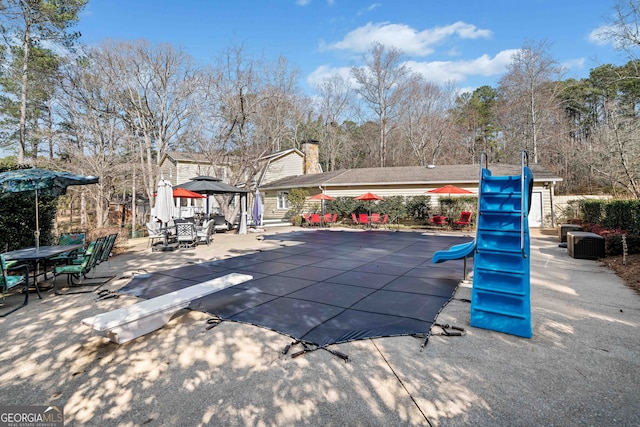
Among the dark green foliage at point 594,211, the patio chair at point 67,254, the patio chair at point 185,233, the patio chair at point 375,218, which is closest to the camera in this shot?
the patio chair at point 67,254

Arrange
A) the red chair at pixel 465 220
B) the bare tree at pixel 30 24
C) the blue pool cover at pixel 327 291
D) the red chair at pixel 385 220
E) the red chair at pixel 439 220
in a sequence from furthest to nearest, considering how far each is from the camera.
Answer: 1. the red chair at pixel 385 220
2. the red chair at pixel 439 220
3. the red chair at pixel 465 220
4. the bare tree at pixel 30 24
5. the blue pool cover at pixel 327 291

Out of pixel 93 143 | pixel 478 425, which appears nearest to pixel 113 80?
pixel 93 143

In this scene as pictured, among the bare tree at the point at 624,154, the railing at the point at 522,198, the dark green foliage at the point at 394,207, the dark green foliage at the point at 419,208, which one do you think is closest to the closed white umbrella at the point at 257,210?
the dark green foliage at the point at 394,207

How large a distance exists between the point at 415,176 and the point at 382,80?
1441 centimetres

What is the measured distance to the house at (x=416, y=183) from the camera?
1658cm

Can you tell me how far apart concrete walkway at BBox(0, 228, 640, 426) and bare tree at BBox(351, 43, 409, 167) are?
27.1 m

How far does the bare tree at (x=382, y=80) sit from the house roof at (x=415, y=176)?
8.97 meters

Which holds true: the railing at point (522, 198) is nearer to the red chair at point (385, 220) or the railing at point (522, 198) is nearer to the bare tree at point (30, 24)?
the red chair at point (385, 220)

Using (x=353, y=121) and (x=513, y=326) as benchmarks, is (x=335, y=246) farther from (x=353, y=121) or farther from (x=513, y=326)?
(x=353, y=121)

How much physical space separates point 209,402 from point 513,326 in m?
3.46

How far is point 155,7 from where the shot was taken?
14.9 metres

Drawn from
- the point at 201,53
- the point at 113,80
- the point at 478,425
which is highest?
the point at 201,53

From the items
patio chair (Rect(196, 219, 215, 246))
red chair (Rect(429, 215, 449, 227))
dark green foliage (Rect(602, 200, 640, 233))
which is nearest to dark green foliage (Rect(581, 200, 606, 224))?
dark green foliage (Rect(602, 200, 640, 233))

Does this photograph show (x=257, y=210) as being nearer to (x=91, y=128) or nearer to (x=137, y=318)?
(x=91, y=128)
